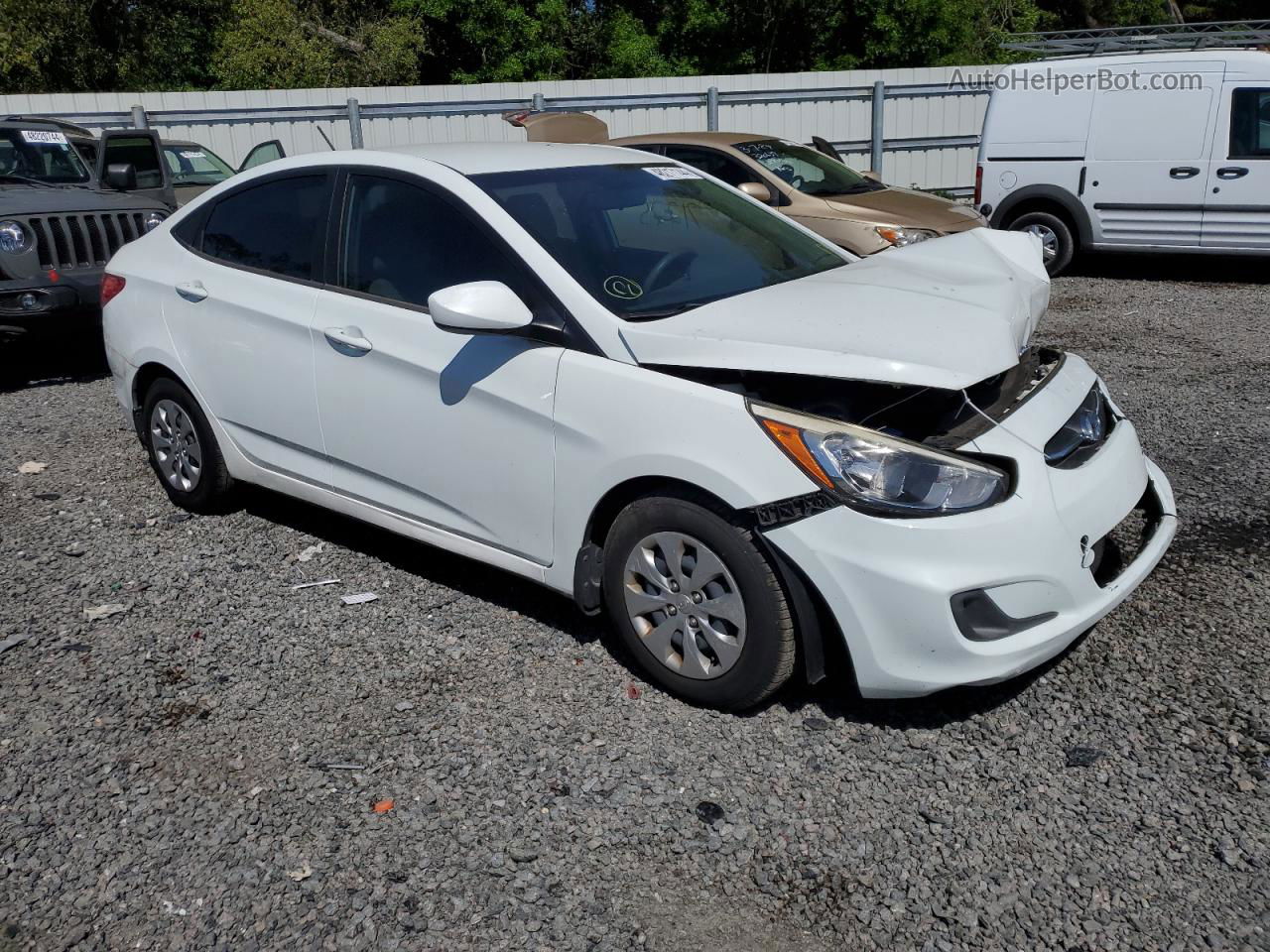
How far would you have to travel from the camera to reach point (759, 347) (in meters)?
3.35

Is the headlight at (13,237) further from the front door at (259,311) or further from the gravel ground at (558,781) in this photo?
the gravel ground at (558,781)

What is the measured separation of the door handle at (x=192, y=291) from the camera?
190 inches

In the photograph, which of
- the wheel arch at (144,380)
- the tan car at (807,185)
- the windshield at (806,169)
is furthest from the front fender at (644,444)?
the windshield at (806,169)

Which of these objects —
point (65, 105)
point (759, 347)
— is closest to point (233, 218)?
point (759, 347)

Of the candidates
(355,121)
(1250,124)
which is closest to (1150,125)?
(1250,124)

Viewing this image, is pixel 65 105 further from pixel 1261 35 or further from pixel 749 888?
pixel 749 888

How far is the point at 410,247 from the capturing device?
4.14 m

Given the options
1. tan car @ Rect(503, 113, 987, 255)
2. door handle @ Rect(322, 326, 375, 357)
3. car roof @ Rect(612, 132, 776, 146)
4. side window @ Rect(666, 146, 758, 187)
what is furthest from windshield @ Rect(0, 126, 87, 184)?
door handle @ Rect(322, 326, 375, 357)

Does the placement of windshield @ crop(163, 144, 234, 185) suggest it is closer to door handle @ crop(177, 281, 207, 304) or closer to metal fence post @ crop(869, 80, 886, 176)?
door handle @ crop(177, 281, 207, 304)

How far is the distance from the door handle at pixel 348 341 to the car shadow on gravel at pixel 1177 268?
9249mm

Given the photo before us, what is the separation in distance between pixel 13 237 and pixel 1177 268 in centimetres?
1056

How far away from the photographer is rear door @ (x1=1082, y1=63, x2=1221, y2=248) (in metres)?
10.3

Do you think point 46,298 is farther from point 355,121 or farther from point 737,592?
point 355,121

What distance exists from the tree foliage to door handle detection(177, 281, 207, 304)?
69.1 feet
